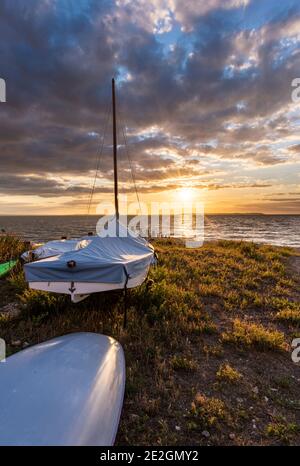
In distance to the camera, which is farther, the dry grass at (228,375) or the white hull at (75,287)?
the white hull at (75,287)

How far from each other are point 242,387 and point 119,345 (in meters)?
2.17

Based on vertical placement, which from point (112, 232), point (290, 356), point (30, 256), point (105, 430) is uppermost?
point (112, 232)

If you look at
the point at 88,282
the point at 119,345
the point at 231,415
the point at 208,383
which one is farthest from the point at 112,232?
the point at 231,415

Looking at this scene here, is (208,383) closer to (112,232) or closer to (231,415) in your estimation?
(231,415)

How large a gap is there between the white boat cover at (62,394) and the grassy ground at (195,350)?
14.3 inches

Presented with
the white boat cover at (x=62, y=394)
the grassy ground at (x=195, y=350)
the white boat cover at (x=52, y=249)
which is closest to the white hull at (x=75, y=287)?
the grassy ground at (x=195, y=350)

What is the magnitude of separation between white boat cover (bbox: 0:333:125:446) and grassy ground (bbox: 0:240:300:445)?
1.19ft

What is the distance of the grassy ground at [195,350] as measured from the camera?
335cm

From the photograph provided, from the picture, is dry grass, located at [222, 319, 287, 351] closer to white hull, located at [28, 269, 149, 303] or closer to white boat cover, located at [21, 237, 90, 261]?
white hull, located at [28, 269, 149, 303]

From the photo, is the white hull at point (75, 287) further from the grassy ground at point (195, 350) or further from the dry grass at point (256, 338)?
the dry grass at point (256, 338)

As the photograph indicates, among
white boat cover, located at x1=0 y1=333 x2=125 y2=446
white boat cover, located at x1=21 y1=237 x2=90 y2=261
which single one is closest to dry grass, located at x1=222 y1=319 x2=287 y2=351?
white boat cover, located at x1=0 y1=333 x2=125 y2=446

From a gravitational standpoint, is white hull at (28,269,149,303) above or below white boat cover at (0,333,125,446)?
above

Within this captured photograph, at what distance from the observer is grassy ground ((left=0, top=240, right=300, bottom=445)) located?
335 centimetres
